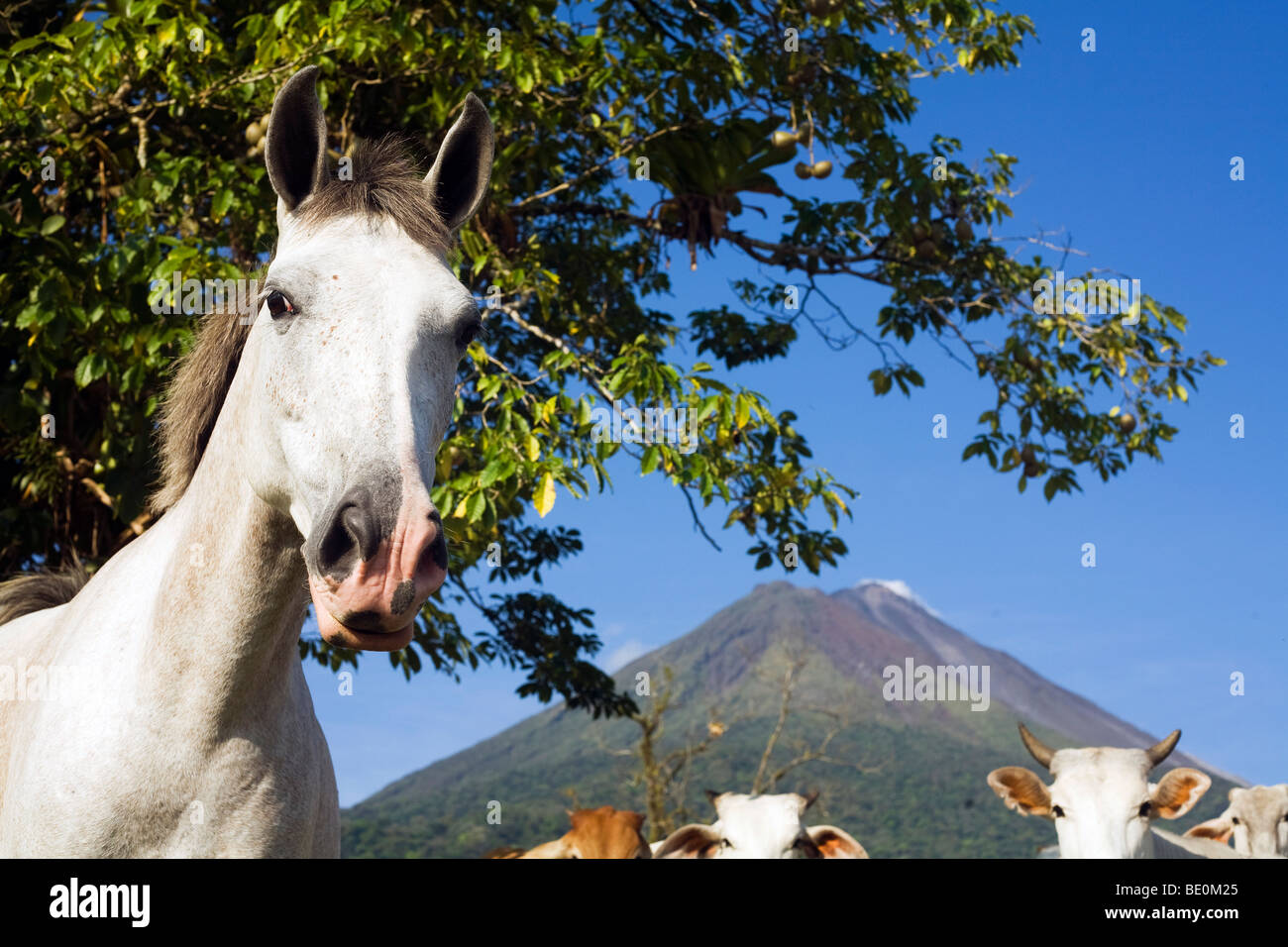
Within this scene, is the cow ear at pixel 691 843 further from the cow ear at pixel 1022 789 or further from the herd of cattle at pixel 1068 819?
the cow ear at pixel 1022 789

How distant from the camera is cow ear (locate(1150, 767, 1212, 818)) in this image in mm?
6691

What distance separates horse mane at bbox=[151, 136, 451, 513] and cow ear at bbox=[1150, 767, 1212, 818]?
234 inches

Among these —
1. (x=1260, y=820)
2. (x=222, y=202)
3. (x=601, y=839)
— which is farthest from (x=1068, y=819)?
(x=222, y=202)

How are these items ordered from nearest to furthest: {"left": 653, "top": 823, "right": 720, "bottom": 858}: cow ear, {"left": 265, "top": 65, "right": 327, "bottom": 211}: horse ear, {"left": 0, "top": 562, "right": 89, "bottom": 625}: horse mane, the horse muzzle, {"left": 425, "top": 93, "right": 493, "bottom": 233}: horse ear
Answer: the horse muzzle → {"left": 265, "top": 65, "right": 327, "bottom": 211}: horse ear → {"left": 425, "top": 93, "right": 493, "bottom": 233}: horse ear → {"left": 0, "top": 562, "right": 89, "bottom": 625}: horse mane → {"left": 653, "top": 823, "right": 720, "bottom": 858}: cow ear

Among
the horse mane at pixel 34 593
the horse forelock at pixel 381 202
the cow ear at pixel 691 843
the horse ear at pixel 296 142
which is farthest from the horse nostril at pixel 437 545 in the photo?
the cow ear at pixel 691 843

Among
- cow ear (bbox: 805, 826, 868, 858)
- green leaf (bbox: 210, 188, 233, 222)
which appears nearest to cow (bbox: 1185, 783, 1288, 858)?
cow ear (bbox: 805, 826, 868, 858)

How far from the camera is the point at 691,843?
301 inches

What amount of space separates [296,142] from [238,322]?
523 mm

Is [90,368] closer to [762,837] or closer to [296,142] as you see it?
[296,142]

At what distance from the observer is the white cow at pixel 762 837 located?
24.2ft

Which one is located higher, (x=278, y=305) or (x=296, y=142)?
(x=296, y=142)

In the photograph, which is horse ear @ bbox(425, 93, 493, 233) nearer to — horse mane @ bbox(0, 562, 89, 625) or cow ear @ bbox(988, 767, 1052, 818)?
horse mane @ bbox(0, 562, 89, 625)
